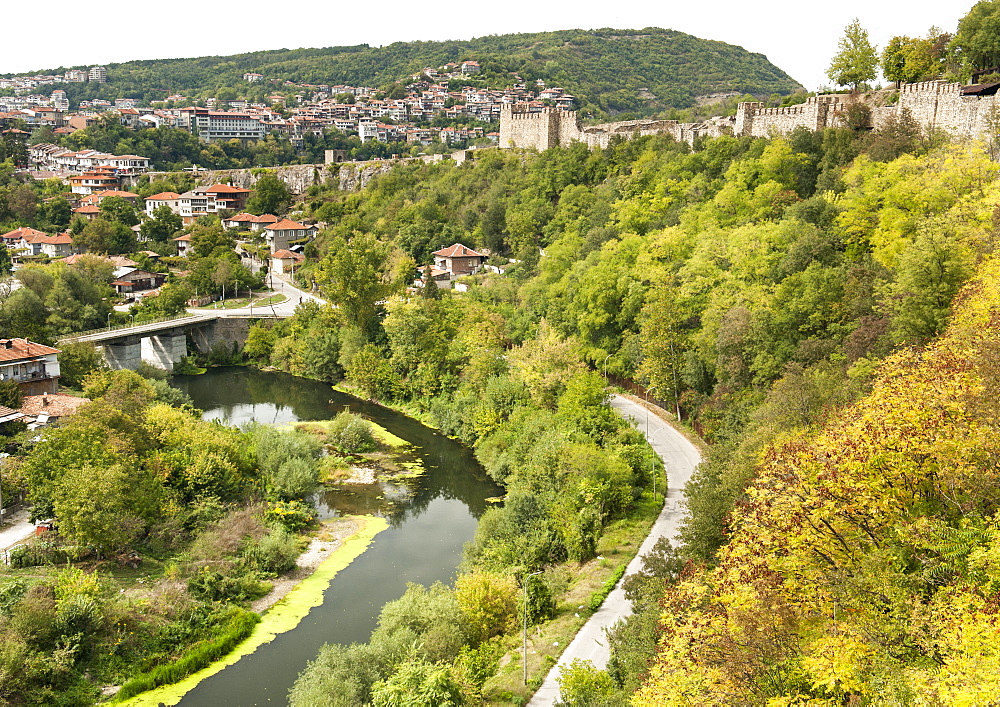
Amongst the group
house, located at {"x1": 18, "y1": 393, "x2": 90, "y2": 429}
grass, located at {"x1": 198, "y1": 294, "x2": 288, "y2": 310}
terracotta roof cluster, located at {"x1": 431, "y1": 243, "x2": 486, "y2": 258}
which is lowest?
grass, located at {"x1": 198, "y1": 294, "x2": 288, "y2": 310}

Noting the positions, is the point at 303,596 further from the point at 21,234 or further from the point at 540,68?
the point at 540,68

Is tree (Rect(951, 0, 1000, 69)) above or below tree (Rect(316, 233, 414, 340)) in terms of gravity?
above

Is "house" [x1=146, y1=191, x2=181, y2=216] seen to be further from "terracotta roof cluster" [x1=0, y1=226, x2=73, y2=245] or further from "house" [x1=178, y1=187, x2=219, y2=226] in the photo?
"terracotta roof cluster" [x1=0, y1=226, x2=73, y2=245]

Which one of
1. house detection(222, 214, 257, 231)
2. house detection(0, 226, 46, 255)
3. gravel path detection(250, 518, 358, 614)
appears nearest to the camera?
gravel path detection(250, 518, 358, 614)

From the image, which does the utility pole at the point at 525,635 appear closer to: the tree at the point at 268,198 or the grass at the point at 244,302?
the grass at the point at 244,302

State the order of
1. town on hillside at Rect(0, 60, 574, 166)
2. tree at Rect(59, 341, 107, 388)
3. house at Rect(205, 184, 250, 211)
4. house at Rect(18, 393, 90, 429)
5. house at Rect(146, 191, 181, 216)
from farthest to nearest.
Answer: town on hillside at Rect(0, 60, 574, 166)
house at Rect(205, 184, 250, 211)
house at Rect(146, 191, 181, 216)
tree at Rect(59, 341, 107, 388)
house at Rect(18, 393, 90, 429)

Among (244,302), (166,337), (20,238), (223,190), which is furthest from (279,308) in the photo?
(223,190)

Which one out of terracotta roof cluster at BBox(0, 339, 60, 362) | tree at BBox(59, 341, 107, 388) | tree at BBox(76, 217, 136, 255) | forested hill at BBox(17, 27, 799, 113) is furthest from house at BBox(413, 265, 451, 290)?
forested hill at BBox(17, 27, 799, 113)

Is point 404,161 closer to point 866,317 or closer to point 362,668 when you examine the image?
point 866,317
